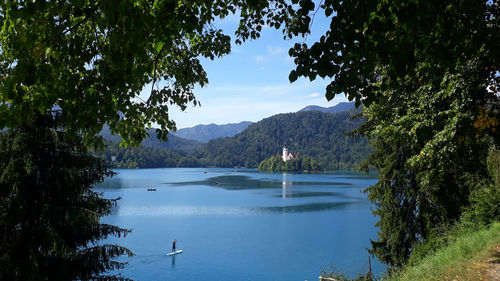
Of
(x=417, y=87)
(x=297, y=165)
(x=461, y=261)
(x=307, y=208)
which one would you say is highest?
(x=417, y=87)

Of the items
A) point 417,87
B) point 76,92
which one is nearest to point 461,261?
point 417,87

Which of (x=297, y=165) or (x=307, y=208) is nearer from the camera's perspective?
(x=307, y=208)

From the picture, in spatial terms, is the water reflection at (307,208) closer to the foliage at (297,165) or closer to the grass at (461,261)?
the grass at (461,261)

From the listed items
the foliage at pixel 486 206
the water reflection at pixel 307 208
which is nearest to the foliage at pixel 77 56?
the foliage at pixel 486 206

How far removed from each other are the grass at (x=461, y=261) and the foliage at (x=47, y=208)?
28.7ft

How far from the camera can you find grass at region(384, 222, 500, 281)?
22.0 feet

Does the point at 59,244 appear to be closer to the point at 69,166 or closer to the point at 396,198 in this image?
the point at 69,166

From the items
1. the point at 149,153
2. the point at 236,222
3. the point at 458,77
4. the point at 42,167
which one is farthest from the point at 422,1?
the point at 149,153

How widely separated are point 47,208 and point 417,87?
1100cm

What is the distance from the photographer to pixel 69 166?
1070cm

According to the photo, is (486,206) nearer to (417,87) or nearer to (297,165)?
(417,87)

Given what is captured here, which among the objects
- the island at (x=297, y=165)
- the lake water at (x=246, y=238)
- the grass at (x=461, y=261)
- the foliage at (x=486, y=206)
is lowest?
the lake water at (x=246, y=238)

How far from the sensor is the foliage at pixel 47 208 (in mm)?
8953

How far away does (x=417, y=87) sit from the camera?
9.13m
